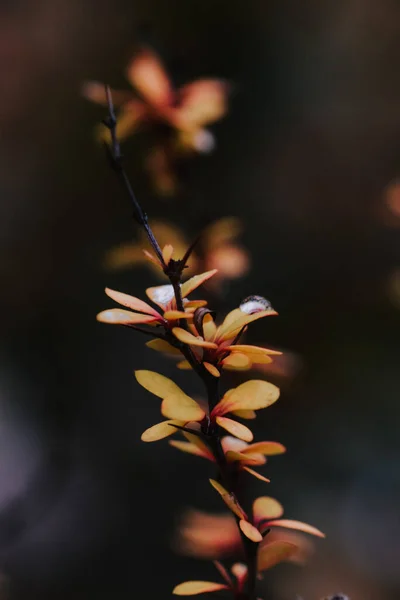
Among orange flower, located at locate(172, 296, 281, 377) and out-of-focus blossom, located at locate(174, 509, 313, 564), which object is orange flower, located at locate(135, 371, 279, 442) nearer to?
orange flower, located at locate(172, 296, 281, 377)

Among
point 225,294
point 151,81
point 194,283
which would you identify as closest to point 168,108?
point 151,81

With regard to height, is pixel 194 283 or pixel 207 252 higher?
pixel 207 252

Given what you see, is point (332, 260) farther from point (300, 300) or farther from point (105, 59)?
point (105, 59)

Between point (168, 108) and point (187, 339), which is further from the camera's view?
point (168, 108)

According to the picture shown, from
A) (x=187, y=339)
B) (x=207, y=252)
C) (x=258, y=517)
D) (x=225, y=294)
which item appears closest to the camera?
(x=187, y=339)

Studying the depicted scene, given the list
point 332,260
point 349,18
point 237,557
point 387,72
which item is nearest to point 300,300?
point 332,260

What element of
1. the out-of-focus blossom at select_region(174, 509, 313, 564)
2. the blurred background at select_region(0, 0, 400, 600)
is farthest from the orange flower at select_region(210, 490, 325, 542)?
the blurred background at select_region(0, 0, 400, 600)

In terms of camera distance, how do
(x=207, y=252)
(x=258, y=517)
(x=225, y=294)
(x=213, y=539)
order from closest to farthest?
(x=258, y=517) < (x=213, y=539) < (x=207, y=252) < (x=225, y=294)

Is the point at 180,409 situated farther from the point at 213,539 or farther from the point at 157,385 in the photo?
the point at 213,539
